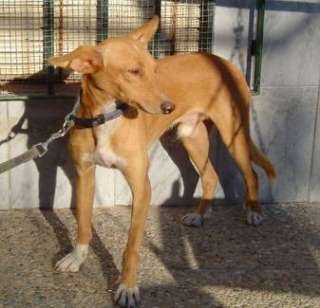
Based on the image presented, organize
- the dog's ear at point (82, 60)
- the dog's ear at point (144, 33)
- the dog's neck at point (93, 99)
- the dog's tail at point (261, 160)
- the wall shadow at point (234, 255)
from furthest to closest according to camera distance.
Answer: the dog's tail at point (261, 160), the wall shadow at point (234, 255), the dog's ear at point (144, 33), the dog's neck at point (93, 99), the dog's ear at point (82, 60)

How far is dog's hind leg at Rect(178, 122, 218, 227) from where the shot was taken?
528 centimetres

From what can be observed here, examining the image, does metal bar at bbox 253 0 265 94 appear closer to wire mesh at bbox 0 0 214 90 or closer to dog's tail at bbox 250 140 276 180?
wire mesh at bbox 0 0 214 90

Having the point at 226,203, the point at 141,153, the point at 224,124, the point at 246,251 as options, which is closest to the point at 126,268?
the point at 141,153

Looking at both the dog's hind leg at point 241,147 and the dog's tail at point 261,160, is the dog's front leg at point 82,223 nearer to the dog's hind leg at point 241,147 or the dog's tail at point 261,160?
the dog's hind leg at point 241,147

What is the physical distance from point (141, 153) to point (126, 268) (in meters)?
0.75

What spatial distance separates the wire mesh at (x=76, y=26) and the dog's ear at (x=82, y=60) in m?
1.42

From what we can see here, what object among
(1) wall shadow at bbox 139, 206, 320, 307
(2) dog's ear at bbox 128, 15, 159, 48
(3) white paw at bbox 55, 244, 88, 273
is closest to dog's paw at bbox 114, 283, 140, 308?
(1) wall shadow at bbox 139, 206, 320, 307

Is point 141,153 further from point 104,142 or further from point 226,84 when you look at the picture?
point 226,84

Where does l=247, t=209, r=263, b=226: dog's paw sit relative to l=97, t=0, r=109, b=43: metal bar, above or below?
below

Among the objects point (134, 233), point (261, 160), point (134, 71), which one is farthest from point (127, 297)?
point (261, 160)

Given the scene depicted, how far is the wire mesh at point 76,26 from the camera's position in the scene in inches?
205

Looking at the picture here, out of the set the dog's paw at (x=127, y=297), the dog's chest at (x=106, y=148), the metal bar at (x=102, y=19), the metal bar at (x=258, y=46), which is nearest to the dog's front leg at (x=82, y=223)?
the dog's chest at (x=106, y=148)

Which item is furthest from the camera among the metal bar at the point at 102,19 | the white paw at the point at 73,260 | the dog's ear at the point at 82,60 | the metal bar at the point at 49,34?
the metal bar at the point at 102,19

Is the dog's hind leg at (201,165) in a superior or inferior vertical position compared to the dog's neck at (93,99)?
inferior
